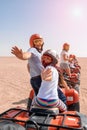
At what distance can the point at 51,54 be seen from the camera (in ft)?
15.4

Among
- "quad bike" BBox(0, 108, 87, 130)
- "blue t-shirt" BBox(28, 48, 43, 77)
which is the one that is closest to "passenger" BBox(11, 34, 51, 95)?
"blue t-shirt" BBox(28, 48, 43, 77)

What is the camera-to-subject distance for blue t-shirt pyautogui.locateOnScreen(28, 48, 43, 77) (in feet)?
18.6

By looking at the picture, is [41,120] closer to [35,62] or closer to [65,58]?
[35,62]

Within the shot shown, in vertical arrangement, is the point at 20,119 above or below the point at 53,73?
below

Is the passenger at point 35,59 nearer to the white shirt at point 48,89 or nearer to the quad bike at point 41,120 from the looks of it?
the white shirt at point 48,89

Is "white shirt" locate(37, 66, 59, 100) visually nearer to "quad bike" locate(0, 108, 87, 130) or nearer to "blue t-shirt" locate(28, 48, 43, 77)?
"quad bike" locate(0, 108, 87, 130)

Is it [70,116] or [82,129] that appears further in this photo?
[70,116]

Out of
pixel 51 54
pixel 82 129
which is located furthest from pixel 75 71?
pixel 82 129

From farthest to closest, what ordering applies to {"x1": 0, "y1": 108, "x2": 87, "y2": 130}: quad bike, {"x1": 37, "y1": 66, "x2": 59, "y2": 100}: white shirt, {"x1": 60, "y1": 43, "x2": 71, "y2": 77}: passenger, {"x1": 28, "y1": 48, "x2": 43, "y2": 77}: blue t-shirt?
{"x1": 60, "y1": 43, "x2": 71, "y2": 77}: passenger → {"x1": 28, "y1": 48, "x2": 43, "y2": 77}: blue t-shirt → {"x1": 37, "y1": 66, "x2": 59, "y2": 100}: white shirt → {"x1": 0, "y1": 108, "x2": 87, "y2": 130}: quad bike

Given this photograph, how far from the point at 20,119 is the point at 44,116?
1.07 ft

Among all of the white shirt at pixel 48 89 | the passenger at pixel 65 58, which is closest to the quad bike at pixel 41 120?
the white shirt at pixel 48 89

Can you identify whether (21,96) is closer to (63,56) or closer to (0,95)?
(0,95)

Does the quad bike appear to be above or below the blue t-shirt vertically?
below

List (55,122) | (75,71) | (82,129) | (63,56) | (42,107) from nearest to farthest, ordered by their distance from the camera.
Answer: (82,129) < (55,122) < (42,107) < (63,56) < (75,71)
